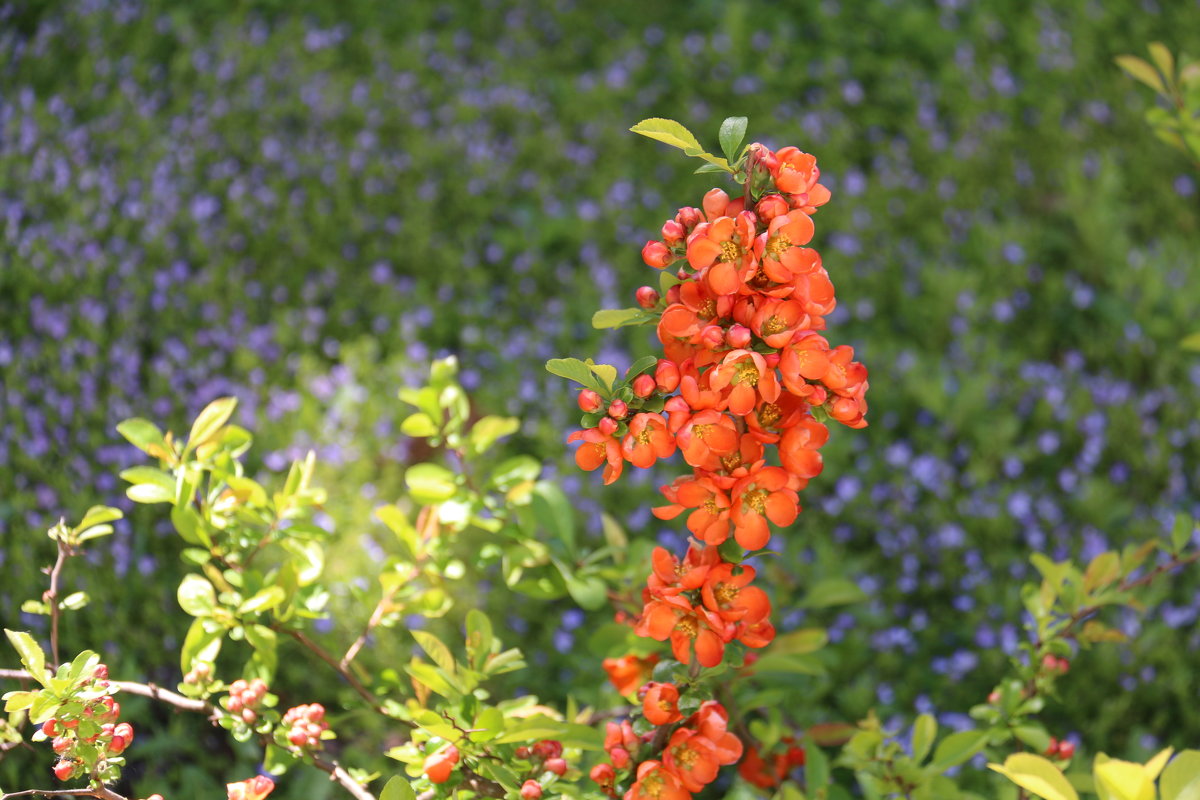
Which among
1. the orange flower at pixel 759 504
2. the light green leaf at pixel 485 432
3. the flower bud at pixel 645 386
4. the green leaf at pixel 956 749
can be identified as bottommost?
the green leaf at pixel 956 749

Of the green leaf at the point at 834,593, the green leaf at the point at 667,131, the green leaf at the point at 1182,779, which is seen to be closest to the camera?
the green leaf at the point at 1182,779

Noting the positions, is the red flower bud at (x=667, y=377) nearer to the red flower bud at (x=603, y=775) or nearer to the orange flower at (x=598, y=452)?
the orange flower at (x=598, y=452)

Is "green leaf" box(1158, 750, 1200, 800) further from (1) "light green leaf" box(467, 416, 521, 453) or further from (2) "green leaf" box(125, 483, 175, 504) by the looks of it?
(2) "green leaf" box(125, 483, 175, 504)

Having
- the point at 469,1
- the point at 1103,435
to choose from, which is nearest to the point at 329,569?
the point at 1103,435

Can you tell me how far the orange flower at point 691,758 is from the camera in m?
1.08

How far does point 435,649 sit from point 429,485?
0.32 metres

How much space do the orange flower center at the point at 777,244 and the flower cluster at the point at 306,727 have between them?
2.43 feet

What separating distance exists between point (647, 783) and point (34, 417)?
2.18 meters

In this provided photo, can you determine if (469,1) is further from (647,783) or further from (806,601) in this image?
(647,783)

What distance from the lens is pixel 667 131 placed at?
0.96m

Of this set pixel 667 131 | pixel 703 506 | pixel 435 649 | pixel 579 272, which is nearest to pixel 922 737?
pixel 703 506

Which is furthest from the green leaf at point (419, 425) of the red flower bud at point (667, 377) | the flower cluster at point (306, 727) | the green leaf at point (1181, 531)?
the green leaf at point (1181, 531)

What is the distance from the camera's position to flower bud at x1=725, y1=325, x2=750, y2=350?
3.17 feet

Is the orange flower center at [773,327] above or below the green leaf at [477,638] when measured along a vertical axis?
above
